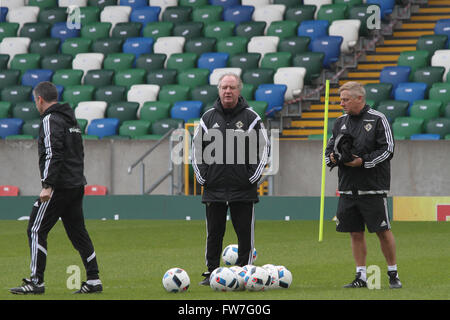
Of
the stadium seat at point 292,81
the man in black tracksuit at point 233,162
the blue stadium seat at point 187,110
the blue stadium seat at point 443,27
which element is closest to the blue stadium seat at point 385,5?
the blue stadium seat at point 443,27

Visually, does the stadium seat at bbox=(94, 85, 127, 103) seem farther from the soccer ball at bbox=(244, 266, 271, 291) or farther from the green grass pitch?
the soccer ball at bbox=(244, 266, 271, 291)

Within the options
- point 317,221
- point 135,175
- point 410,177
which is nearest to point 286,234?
point 317,221

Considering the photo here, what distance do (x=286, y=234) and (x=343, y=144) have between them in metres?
7.51

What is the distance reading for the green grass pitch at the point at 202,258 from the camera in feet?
29.8

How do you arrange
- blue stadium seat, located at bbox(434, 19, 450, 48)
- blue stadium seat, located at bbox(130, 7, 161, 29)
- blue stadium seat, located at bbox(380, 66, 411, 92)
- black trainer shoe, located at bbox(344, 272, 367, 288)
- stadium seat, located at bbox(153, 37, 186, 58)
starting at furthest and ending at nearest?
blue stadium seat, located at bbox(130, 7, 161, 29) < stadium seat, located at bbox(153, 37, 186, 58) < blue stadium seat, located at bbox(434, 19, 450, 48) < blue stadium seat, located at bbox(380, 66, 411, 92) < black trainer shoe, located at bbox(344, 272, 367, 288)

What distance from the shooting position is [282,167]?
2095 cm

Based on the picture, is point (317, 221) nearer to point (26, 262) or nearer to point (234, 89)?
point (26, 262)

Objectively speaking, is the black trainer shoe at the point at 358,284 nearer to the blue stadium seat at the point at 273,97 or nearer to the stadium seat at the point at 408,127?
the stadium seat at the point at 408,127

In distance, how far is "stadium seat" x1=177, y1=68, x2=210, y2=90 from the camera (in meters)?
24.6

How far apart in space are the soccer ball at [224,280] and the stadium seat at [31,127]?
15.4 meters

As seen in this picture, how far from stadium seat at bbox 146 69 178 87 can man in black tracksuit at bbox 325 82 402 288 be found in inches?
626

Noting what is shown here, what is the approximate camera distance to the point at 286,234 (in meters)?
16.7

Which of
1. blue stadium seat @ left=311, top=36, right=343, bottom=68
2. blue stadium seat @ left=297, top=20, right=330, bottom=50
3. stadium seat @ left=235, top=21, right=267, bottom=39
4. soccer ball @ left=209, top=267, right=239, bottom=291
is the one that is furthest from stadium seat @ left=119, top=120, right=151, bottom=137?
soccer ball @ left=209, top=267, right=239, bottom=291

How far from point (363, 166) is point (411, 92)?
13.5 meters
